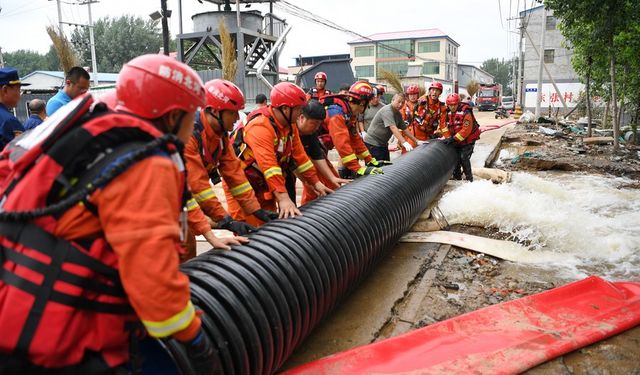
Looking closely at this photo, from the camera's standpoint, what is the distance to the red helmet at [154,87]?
158 centimetres

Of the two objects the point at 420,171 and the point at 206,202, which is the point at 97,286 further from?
the point at 420,171

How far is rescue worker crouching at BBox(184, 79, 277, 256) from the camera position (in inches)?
124

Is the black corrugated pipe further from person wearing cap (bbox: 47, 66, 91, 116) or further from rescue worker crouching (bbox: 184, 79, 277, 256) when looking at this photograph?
person wearing cap (bbox: 47, 66, 91, 116)

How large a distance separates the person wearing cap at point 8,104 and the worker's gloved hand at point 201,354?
3.45m

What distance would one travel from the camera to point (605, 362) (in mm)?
2938

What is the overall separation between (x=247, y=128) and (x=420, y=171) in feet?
9.31

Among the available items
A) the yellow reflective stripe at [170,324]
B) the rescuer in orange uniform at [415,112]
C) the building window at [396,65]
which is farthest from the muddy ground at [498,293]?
the building window at [396,65]

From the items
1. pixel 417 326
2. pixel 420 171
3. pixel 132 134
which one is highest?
pixel 132 134

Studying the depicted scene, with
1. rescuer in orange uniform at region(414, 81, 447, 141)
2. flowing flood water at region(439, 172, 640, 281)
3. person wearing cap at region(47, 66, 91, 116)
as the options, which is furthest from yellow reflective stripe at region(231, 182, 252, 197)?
rescuer in orange uniform at region(414, 81, 447, 141)

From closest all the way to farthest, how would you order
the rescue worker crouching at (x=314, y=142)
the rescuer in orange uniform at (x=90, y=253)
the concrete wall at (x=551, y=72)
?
the rescuer in orange uniform at (x=90, y=253) → the rescue worker crouching at (x=314, y=142) → the concrete wall at (x=551, y=72)

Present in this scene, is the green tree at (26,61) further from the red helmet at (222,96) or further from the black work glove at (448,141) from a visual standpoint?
the red helmet at (222,96)

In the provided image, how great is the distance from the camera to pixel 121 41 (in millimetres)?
51281

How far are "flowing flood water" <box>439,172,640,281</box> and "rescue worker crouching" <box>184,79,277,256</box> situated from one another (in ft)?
10.4

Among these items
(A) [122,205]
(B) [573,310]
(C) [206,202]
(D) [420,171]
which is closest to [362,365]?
(C) [206,202]
